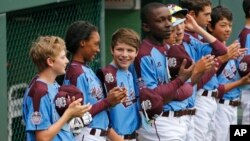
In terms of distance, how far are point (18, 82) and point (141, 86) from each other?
119cm

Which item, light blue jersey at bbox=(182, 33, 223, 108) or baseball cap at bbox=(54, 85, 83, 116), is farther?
light blue jersey at bbox=(182, 33, 223, 108)

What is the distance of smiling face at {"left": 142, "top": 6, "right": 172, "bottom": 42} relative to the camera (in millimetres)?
7070

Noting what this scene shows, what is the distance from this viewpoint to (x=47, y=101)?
18.9 ft

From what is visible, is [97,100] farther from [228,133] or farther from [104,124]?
[228,133]

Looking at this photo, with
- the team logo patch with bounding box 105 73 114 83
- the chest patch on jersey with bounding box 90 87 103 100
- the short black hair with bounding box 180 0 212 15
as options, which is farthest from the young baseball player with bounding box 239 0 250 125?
the chest patch on jersey with bounding box 90 87 103 100

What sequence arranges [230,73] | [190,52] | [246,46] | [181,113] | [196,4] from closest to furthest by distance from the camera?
[181,113] < [190,52] < [196,4] < [230,73] < [246,46]

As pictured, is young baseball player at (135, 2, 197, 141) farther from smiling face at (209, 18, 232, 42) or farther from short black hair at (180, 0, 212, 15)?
smiling face at (209, 18, 232, 42)

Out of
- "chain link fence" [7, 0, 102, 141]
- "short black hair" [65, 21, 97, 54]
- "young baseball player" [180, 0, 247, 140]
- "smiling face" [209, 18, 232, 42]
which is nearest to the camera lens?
"short black hair" [65, 21, 97, 54]

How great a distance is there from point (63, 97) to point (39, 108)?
19 cm

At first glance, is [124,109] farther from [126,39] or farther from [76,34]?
[76,34]

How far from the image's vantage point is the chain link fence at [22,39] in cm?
721

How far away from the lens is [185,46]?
786cm

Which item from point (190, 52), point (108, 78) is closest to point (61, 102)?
point (108, 78)

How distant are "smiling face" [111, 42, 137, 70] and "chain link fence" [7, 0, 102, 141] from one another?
41.3 inches
